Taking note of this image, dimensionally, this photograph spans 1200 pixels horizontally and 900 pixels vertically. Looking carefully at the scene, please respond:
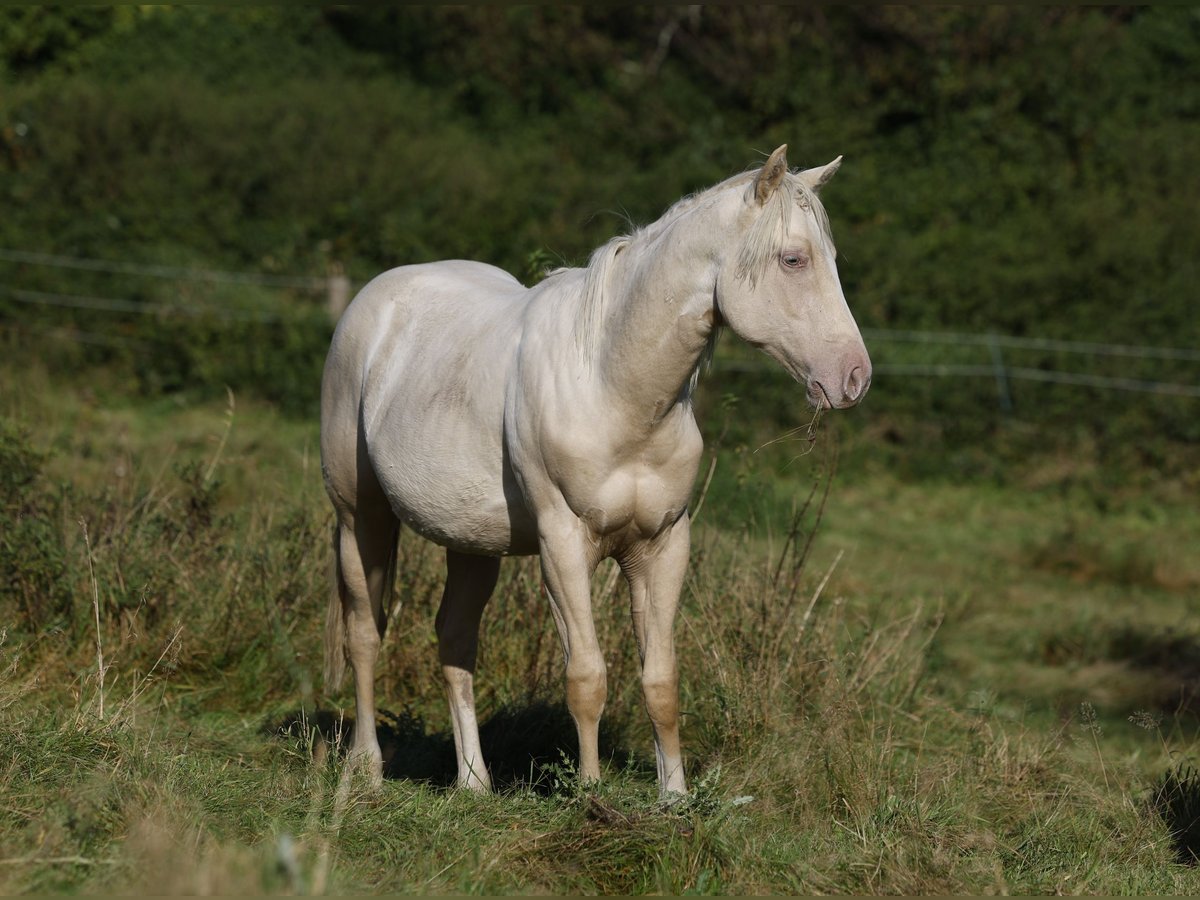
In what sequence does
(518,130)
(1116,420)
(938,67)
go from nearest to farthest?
1. (1116,420)
2. (938,67)
3. (518,130)

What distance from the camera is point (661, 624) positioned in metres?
4.46

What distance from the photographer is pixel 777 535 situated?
25.6 feet

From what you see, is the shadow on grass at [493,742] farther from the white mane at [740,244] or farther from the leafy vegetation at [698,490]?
the white mane at [740,244]

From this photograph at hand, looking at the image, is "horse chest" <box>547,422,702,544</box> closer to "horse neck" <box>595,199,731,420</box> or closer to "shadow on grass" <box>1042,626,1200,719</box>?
"horse neck" <box>595,199,731,420</box>

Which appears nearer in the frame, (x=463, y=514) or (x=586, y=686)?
(x=586, y=686)

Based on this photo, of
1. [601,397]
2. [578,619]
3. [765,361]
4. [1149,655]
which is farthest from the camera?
[765,361]

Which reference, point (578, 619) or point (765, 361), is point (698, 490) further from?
point (765, 361)

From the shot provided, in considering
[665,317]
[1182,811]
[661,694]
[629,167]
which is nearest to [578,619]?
[661,694]

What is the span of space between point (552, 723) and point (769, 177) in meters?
2.60

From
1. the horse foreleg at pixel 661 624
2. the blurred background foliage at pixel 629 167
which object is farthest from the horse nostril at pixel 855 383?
the blurred background foliage at pixel 629 167

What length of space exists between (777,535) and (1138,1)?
8.95 meters

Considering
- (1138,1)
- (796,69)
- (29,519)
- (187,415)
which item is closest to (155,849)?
(29,519)

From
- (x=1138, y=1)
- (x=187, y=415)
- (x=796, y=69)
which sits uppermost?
(x=1138, y=1)

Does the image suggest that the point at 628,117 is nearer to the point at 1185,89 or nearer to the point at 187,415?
the point at 1185,89
